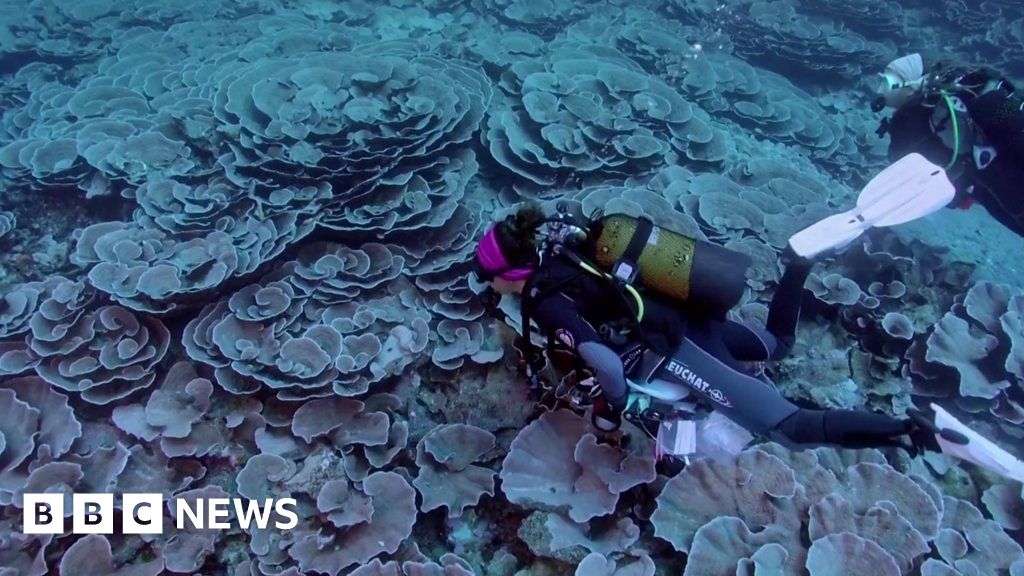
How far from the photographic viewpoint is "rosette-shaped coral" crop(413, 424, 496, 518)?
3623 mm

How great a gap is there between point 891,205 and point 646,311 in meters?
1.79

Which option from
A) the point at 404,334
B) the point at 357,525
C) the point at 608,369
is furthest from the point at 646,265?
the point at 357,525

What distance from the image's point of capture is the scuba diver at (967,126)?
4668 millimetres

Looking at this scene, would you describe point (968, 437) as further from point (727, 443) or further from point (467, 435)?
point (467, 435)

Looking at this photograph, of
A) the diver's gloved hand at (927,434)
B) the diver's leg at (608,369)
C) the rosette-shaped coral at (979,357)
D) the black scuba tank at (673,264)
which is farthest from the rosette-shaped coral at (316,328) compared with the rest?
the rosette-shaped coral at (979,357)

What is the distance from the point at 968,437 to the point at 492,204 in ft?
13.6

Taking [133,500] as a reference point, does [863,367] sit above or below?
above

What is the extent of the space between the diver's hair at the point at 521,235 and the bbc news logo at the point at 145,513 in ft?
6.94

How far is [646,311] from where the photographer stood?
10.0 feet

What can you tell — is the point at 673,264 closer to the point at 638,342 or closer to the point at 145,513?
the point at 638,342

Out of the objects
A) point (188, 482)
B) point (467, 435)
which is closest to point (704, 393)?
point (467, 435)

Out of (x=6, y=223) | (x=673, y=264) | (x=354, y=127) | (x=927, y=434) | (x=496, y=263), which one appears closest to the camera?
(x=927, y=434)

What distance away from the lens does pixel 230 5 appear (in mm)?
10711

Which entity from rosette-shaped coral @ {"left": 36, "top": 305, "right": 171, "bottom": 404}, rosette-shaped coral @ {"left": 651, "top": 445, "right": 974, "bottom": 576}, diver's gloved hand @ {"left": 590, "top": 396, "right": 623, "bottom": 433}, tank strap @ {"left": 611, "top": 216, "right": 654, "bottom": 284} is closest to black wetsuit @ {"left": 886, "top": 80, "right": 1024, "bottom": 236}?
rosette-shaped coral @ {"left": 651, "top": 445, "right": 974, "bottom": 576}
